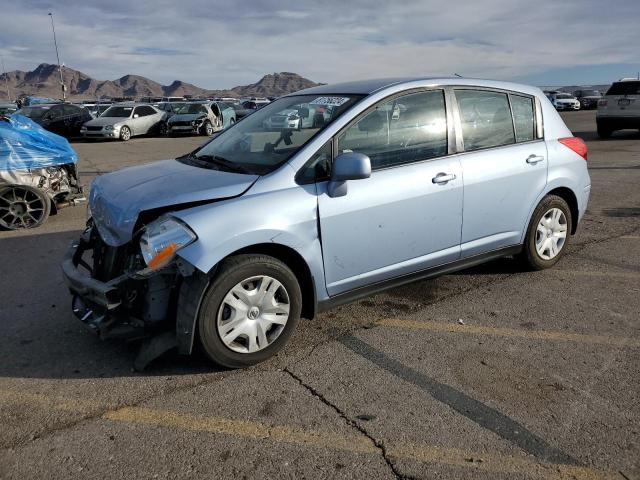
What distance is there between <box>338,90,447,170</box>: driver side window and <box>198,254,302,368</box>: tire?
0.98 metres

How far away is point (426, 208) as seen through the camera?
12.9ft

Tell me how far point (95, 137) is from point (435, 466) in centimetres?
2126

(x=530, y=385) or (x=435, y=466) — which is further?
(x=530, y=385)

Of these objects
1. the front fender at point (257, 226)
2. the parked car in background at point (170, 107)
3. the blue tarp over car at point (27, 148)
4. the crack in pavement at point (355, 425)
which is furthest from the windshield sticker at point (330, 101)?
the parked car in background at point (170, 107)

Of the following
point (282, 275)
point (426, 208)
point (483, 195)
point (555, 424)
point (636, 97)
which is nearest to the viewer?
point (555, 424)

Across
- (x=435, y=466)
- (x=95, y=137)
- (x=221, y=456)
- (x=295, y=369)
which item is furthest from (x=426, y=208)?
(x=95, y=137)

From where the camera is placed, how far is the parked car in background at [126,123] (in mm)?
21000

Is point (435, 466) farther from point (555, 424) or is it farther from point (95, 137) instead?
point (95, 137)

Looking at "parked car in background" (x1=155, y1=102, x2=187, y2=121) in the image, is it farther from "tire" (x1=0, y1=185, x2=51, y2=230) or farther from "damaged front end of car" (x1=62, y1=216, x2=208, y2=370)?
"damaged front end of car" (x1=62, y1=216, x2=208, y2=370)

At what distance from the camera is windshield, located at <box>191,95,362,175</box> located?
3.71 meters

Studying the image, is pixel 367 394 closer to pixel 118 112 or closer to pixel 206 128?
pixel 118 112

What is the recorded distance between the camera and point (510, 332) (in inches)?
154

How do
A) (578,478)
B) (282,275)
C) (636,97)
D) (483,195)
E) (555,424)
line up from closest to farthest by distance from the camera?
(578,478) → (555,424) → (282,275) → (483,195) → (636,97)

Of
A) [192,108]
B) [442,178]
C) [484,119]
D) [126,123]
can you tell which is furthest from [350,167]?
[192,108]
